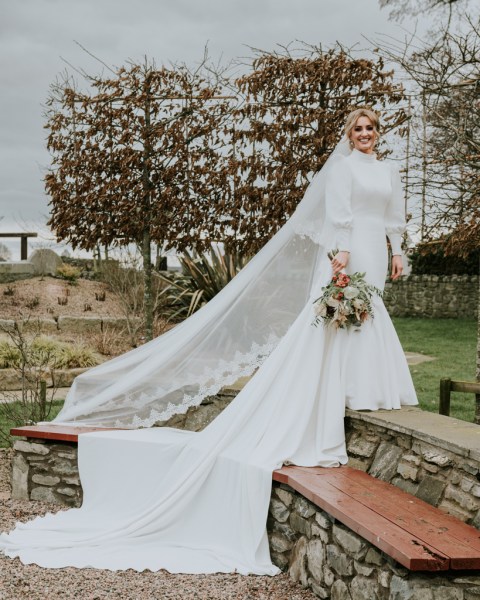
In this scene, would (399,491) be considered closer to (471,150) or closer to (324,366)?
(324,366)

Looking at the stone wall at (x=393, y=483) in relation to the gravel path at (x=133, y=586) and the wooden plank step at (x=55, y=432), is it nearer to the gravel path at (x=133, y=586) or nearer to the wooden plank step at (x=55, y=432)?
the gravel path at (x=133, y=586)

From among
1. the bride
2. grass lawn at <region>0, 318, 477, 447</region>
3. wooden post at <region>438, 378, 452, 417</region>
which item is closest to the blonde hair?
the bride

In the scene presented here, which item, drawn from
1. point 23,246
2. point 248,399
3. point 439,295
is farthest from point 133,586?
point 439,295

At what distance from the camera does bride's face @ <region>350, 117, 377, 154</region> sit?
4.96 m

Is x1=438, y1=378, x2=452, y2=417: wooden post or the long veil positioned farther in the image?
x1=438, y1=378, x2=452, y2=417: wooden post

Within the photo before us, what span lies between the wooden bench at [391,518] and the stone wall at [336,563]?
8 cm

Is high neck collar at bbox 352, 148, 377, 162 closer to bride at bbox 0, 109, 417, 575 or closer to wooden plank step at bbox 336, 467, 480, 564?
bride at bbox 0, 109, 417, 575

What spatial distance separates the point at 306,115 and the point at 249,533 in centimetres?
418

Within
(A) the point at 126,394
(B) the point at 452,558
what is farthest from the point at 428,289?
(B) the point at 452,558

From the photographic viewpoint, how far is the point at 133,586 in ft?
13.5

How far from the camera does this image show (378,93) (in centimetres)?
741

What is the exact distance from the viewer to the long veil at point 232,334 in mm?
5188

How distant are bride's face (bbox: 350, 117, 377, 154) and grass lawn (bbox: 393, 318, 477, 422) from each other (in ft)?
13.6

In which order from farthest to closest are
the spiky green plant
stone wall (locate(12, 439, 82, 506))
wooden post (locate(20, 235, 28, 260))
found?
wooden post (locate(20, 235, 28, 260)) → the spiky green plant → stone wall (locate(12, 439, 82, 506))
